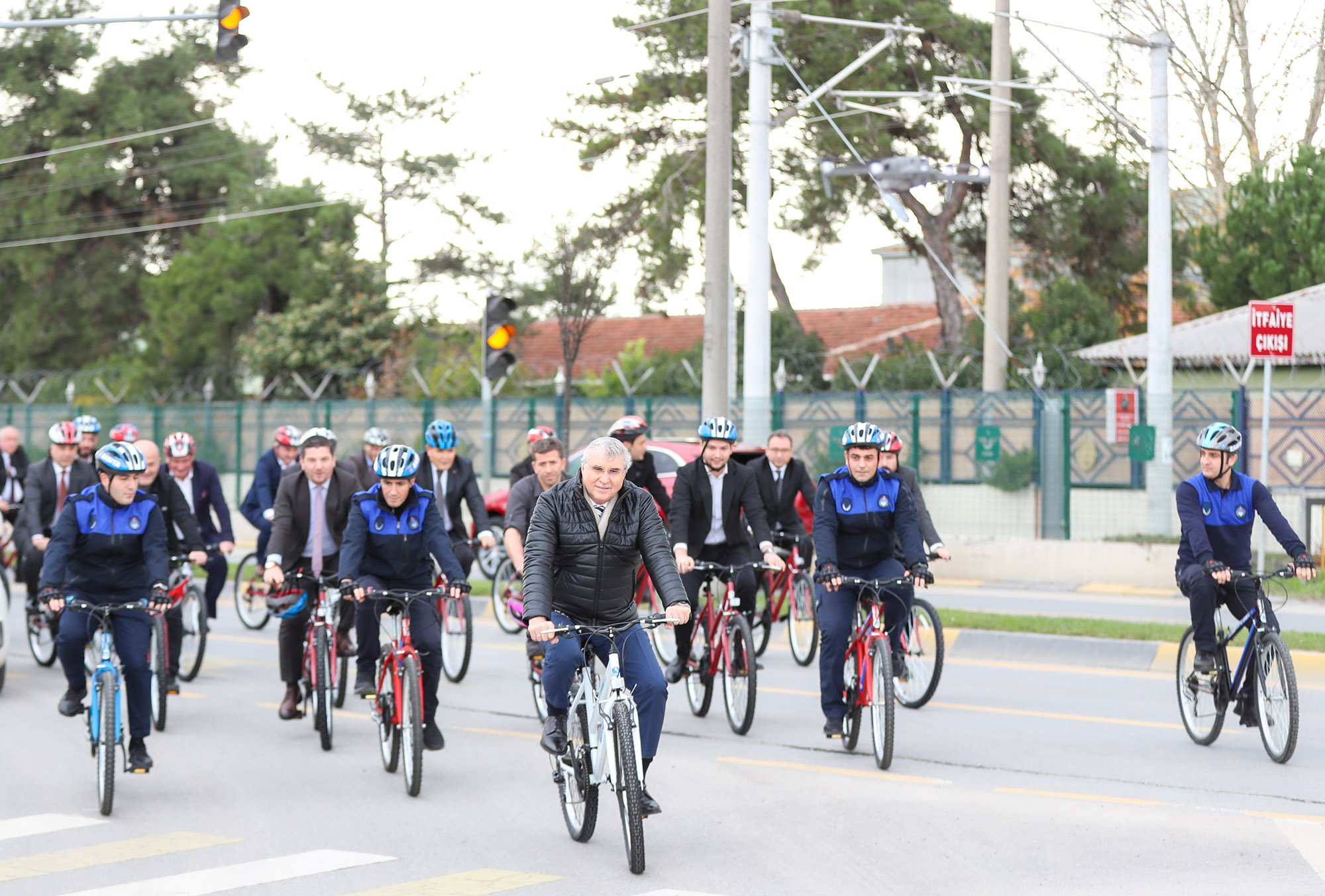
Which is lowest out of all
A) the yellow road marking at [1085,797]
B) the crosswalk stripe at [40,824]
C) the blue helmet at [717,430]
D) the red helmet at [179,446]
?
the crosswalk stripe at [40,824]

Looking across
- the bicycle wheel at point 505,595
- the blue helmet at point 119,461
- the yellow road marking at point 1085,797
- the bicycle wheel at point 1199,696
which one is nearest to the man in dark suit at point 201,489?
the bicycle wheel at point 505,595

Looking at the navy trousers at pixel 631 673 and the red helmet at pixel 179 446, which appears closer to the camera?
the navy trousers at pixel 631 673

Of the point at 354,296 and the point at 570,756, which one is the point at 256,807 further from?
the point at 354,296

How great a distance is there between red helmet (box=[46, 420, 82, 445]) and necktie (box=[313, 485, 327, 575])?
8.56 feet

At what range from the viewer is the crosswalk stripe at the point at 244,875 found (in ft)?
20.0

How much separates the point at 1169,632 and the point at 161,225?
3760 cm

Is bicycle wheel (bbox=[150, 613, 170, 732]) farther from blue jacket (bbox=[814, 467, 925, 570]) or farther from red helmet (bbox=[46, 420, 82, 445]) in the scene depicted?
blue jacket (bbox=[814, 467, 925, 570])

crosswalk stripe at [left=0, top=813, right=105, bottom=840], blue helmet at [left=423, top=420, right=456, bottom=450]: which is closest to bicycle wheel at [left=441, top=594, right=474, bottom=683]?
blue helmet at [left=423, top=420, right=456, bottom=450]

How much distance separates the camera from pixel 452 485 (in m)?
11.5

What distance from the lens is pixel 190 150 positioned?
47.1 meters

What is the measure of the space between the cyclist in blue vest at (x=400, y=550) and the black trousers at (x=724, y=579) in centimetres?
205

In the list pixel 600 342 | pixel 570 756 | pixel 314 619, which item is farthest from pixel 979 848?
pixel 600 342

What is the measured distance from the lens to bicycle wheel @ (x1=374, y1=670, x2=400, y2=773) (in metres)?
8.31

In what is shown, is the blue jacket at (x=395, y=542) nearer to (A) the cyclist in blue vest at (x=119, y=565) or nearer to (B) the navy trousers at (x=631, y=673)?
(A) the cyclist in blue vest at (x=119, y=565)
